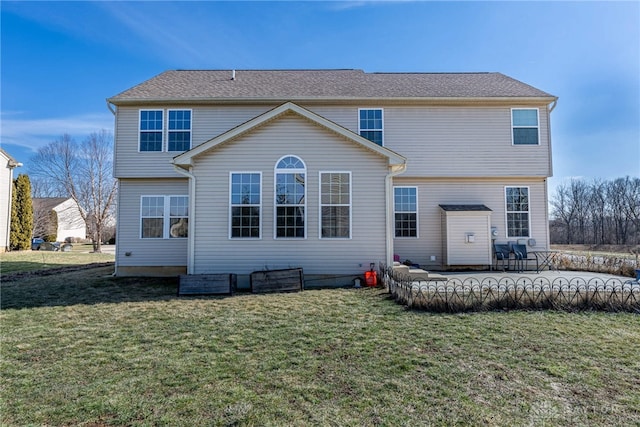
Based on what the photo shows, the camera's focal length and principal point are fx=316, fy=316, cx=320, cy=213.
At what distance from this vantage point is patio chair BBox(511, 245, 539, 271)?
39.0ft

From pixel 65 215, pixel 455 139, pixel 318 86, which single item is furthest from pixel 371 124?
pixel 65 215

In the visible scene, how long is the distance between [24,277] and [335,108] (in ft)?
42.5

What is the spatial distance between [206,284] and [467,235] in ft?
30.5

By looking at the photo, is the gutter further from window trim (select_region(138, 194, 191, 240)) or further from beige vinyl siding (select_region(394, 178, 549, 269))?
window trim (select_region(138, 194, 191, 240))

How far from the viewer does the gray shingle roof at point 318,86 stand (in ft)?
39.7

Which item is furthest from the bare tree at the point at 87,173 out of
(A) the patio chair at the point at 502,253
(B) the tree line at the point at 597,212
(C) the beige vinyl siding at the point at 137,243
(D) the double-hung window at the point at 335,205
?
(B) the tree line at the point at 597,212

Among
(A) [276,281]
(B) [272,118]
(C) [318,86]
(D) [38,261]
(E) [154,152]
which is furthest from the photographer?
(D) [38,261]

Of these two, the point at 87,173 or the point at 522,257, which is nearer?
the point at 522,257

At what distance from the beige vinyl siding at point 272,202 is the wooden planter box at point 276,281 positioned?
1.72 ft

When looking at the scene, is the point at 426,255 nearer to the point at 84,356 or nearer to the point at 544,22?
the point at 544,22

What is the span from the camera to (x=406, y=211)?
494 inches

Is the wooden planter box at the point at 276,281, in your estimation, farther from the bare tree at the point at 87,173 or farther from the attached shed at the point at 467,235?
the bare tree at the point at 87,173

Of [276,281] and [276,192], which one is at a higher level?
[276,192]

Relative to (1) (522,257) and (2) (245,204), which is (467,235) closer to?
(1) (522,257)
